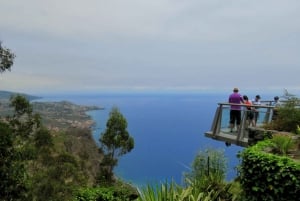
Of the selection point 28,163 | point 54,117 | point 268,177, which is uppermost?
point 268,177

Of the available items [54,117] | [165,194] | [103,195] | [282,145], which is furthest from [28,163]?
[54,117]

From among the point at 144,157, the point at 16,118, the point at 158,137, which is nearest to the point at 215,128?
the point at 16,118

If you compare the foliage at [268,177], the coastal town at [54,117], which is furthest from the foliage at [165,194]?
the coastal town at [54,117]

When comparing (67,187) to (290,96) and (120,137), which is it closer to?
(120,137)

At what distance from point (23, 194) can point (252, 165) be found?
9954 millimetres

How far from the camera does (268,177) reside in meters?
4.98

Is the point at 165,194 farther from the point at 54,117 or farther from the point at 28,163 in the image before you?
the point at 54,117

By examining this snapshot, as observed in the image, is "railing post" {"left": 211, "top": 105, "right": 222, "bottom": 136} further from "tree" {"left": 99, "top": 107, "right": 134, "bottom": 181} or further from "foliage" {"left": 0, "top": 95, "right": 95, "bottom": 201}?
"tree" {"left": 99, "top": 107, "right": 134, "bottom": 181}

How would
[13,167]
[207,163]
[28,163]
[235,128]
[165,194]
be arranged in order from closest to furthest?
[165,194], [207,163], [235,128], [13,167], [28,163]

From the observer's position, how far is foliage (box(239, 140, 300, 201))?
4809 millimetres

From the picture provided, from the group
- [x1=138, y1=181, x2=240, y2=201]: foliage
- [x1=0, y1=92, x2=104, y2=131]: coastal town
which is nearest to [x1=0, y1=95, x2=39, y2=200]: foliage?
[x1=0, y1=92, x2=104, y2=131]: coastal town

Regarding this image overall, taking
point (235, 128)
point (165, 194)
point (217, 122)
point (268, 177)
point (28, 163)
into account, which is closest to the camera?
point (268, 177)

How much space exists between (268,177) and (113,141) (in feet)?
91.4

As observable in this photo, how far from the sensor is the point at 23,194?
1273cm
